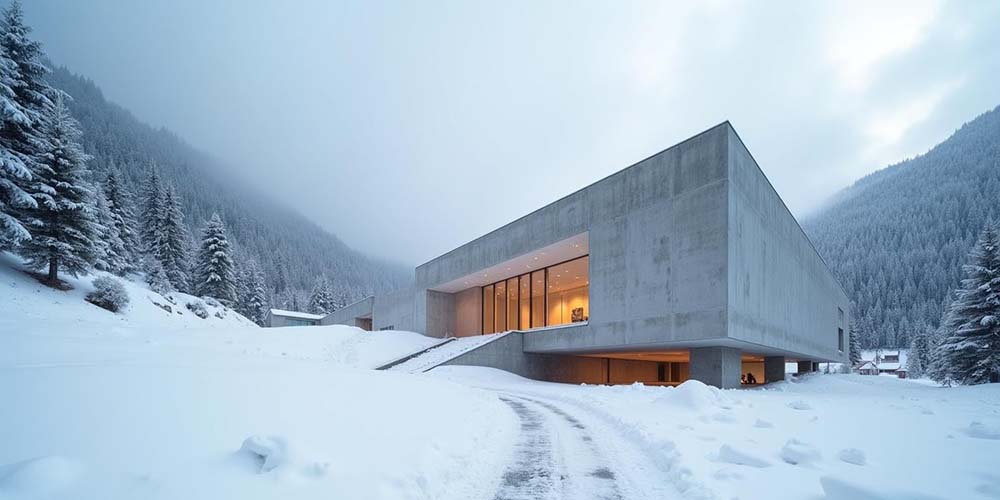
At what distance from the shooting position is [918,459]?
21.7ft

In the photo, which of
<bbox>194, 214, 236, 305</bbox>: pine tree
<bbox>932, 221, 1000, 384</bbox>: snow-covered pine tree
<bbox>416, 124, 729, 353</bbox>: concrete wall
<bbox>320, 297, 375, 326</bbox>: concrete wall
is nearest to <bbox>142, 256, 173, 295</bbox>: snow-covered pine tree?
<bbox>194, 214, 236, 305</bbox>: pine tree

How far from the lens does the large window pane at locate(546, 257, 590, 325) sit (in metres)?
31.8

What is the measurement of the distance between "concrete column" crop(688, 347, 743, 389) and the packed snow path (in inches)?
539

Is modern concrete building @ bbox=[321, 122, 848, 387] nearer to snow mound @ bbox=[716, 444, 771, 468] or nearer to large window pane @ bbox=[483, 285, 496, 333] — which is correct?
large window pane @ bbox=[483, 285, 496, 333]

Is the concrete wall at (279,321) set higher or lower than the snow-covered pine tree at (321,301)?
lower

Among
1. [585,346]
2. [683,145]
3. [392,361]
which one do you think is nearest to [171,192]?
[392,361]

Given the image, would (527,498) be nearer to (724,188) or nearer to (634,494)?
(634,494)

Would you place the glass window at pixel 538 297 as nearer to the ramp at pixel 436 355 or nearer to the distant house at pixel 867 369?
the ramp at pixel 436 355

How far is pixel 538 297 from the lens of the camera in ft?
118

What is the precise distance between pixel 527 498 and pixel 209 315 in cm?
3330

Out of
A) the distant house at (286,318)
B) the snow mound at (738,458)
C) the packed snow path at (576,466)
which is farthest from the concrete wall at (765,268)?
the distant house at (286,318)

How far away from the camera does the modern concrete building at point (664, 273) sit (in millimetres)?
19000

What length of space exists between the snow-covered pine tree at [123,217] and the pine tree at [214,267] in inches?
203

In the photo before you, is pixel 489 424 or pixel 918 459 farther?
pixel 489 424
